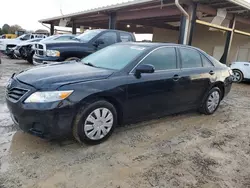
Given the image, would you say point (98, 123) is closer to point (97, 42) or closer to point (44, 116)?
point (44, 116)

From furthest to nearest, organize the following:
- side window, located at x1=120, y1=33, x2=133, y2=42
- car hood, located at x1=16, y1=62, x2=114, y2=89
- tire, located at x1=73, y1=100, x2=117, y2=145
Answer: side window, located at x1=120, y1=33, x2=133, y2=42 → tire, located at x1=73, y1=100, x2=117, y2=145 → car hood, located at x1=16, y1=62, x2=114, y2=89

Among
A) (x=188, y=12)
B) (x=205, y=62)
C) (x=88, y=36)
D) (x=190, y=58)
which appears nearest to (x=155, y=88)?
(x=190, y=58)

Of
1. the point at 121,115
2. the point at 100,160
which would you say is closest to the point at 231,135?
the point at 121,115

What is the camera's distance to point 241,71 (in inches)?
374

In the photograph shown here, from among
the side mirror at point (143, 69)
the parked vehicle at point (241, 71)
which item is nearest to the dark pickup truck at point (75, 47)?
the side mirror at point (143, 69)

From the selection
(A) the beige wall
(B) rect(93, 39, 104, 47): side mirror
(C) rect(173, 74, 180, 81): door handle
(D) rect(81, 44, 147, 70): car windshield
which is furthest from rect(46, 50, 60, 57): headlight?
(A) the beige wall

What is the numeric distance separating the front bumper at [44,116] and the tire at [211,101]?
3.03 metres

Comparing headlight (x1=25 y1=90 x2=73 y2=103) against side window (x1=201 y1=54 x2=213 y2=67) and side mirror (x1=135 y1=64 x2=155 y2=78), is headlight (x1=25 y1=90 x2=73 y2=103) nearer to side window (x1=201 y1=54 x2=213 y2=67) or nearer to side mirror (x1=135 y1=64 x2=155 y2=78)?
side mirror (x1=135 y1=64 x2=155 y2=78)

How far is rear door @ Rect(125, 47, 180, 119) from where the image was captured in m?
3.31

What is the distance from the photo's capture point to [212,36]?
1475 cm

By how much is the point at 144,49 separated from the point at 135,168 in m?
1.95

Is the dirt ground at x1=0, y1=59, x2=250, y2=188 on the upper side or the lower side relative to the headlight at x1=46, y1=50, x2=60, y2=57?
lower

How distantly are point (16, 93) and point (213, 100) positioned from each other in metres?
3.91

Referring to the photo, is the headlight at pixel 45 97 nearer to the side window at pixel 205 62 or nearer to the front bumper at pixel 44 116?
the front bumper at pixel 44 116
